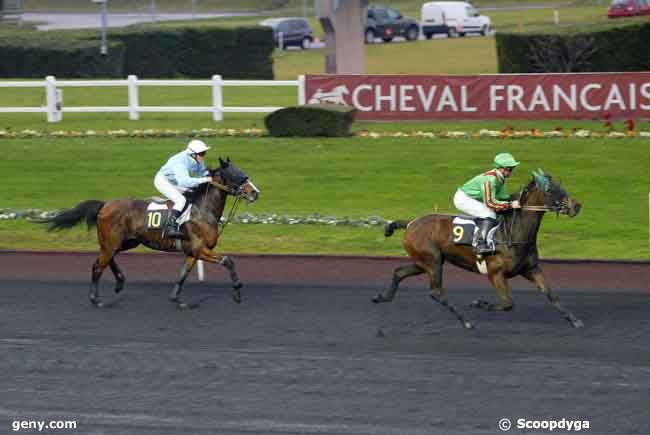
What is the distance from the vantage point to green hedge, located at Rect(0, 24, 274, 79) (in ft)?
109

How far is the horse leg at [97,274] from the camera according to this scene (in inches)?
523

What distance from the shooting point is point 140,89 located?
31.3 m

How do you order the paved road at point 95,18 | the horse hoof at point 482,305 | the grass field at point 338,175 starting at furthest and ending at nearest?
1. the paved road at point 95,18
2. the grass field at point 338,175
3. the horse hoof at point 482,305

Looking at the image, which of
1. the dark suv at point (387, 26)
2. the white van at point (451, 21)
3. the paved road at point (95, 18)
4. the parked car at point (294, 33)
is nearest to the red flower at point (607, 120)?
the dark suv at point (387, 26)

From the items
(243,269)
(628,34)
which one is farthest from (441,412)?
(628,34)

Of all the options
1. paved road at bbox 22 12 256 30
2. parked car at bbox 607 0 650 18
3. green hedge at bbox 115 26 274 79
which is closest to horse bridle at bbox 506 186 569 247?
green hedge at bbox 115 26 274 79

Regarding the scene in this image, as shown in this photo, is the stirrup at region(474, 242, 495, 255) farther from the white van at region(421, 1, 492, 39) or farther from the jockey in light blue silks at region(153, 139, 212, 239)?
the white van at region(421, 1, 492, 39)

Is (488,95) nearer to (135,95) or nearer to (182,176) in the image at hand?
(135,95)

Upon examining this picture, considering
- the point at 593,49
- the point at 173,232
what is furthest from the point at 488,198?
the point at 593,49

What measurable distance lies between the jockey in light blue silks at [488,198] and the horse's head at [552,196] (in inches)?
8.7

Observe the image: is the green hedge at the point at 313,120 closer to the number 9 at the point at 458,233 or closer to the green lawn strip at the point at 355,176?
the green lawn strip at the point at 355,176

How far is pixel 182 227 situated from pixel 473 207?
10.3ft

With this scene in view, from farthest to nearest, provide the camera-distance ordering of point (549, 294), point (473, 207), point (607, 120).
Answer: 1. point (607, 120)
2. point (473, 207)
3. point (549, 294)

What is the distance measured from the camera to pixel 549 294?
11.7m
